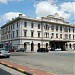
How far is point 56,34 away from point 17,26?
19154 millimetres

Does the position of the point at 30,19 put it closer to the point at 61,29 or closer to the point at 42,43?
the point at 42,43

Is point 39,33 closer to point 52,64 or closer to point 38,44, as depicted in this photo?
point 38,44

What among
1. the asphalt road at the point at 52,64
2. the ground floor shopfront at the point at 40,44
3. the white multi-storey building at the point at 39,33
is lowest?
the asphalt road at the point at 52,64

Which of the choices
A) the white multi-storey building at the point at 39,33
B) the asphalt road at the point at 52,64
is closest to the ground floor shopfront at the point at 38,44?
the white multi-storey building at the point at 39,33

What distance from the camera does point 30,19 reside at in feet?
293

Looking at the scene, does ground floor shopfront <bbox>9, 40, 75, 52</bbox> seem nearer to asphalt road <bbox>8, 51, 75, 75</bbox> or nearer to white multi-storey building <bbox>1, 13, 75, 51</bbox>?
white multi-storey building <bbox>1, 13, 75, 51</bbox>

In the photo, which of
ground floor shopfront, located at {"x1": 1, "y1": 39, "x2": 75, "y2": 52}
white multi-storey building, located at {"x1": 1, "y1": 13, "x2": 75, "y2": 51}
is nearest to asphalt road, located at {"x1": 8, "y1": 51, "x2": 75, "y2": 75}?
ground floor shopfront, located at {"x1": 1, "y1": 39, "x2": 75, "y2": 52}

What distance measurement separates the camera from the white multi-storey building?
87.1 m

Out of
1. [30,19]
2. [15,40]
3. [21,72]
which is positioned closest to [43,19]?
[30,19]

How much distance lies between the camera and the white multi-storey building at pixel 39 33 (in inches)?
3428

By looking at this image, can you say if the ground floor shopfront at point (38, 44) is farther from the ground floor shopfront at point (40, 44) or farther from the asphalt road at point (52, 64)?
the asphalt road at point (52, 64)

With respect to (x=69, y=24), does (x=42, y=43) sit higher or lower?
lower

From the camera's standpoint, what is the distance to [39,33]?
92.8 meters

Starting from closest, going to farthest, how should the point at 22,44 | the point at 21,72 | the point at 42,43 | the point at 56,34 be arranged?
the point at 21,72
the point at 22,44
the point at 42,43
the point at 56,34
